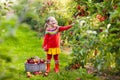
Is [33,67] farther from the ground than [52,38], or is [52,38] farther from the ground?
[52,38]

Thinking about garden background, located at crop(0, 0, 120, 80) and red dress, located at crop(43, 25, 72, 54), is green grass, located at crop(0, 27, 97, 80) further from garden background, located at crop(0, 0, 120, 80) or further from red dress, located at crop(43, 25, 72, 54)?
red dress, located at crop(43, 25, 72, 54)

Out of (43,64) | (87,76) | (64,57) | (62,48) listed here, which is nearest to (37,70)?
(43,64)

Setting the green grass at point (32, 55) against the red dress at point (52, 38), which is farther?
the red dress at point (52, 38)

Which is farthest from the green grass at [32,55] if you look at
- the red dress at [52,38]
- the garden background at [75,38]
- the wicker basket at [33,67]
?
the red dress at [52,38]

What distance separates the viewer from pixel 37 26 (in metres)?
12.8

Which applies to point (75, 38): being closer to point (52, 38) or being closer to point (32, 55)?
point (52, 38)

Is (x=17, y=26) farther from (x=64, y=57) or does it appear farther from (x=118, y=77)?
(x=64, y=57)

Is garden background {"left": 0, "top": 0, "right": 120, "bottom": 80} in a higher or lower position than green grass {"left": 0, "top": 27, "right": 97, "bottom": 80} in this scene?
higher

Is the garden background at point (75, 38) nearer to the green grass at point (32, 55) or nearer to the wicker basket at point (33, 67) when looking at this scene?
the green grass at point (32, 55)

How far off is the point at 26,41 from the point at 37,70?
441cm

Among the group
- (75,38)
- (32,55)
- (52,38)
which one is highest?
(75,38)

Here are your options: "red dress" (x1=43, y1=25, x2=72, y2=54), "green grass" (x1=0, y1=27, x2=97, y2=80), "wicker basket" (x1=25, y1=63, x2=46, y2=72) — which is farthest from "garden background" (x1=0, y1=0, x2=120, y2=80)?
"red dress" (x1=43, y1=25, x2=72, y2=54)

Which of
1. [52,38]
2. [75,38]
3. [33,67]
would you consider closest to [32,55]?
[33,67]

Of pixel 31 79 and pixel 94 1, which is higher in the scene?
pixel 94 1
